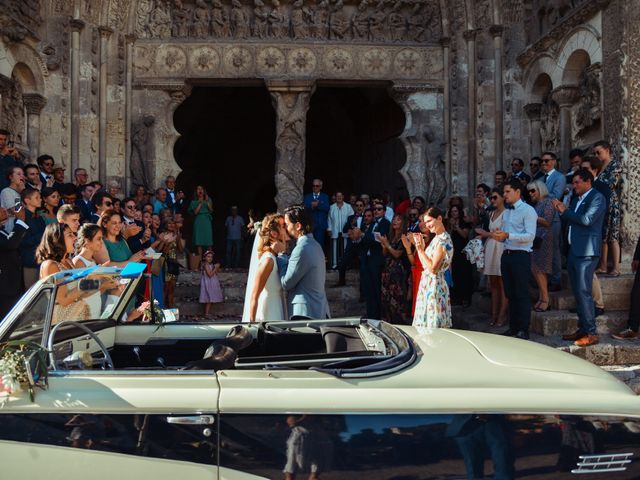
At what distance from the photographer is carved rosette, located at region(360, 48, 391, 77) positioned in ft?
44.3

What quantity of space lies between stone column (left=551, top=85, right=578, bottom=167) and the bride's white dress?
7.07m

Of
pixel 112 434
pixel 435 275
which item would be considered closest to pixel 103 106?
pixel 435 275

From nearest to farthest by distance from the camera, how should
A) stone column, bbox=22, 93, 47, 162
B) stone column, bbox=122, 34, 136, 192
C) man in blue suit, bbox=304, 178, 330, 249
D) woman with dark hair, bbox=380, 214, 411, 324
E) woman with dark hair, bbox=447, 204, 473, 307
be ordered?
woman with dark hair, bbox=380, 214, 411, 324, woman with dark hair, bbox=447, 204, 473, 307, stone column, bbox=22, 93, 47, 162, man in blue suit, bbox=304, 178, 330, 249, stone column, bbox=122, 34, 136, 192

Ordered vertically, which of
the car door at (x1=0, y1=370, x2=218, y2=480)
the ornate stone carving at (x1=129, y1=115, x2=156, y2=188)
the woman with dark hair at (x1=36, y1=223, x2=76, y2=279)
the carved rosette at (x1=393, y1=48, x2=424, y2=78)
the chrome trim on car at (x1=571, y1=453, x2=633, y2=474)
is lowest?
the chrome trim on car at (x1=571, y1=453, x2=633, y2=474)

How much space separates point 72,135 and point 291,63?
429 cm

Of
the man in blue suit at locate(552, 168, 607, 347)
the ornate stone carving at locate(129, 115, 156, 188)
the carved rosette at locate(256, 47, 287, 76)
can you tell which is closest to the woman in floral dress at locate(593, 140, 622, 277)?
the man in blue suit at locate(552, 168, 607, 347)

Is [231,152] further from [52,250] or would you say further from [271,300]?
[52,250]

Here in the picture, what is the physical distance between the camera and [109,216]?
21.5 ft

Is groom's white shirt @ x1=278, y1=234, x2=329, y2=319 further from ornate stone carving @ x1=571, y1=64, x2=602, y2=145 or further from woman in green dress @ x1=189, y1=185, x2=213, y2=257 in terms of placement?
woman in green dress @ x1=189, y1=185, x2=213, y2=257

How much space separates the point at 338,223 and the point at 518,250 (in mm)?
5675

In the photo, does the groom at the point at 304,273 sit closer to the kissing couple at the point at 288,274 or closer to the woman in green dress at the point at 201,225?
the kissing couple at the point at 288,274

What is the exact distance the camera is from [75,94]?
41.0ft

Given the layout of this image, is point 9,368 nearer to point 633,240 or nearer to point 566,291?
point 566,291

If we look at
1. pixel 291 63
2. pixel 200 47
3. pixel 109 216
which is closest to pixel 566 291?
pixel 109 216
